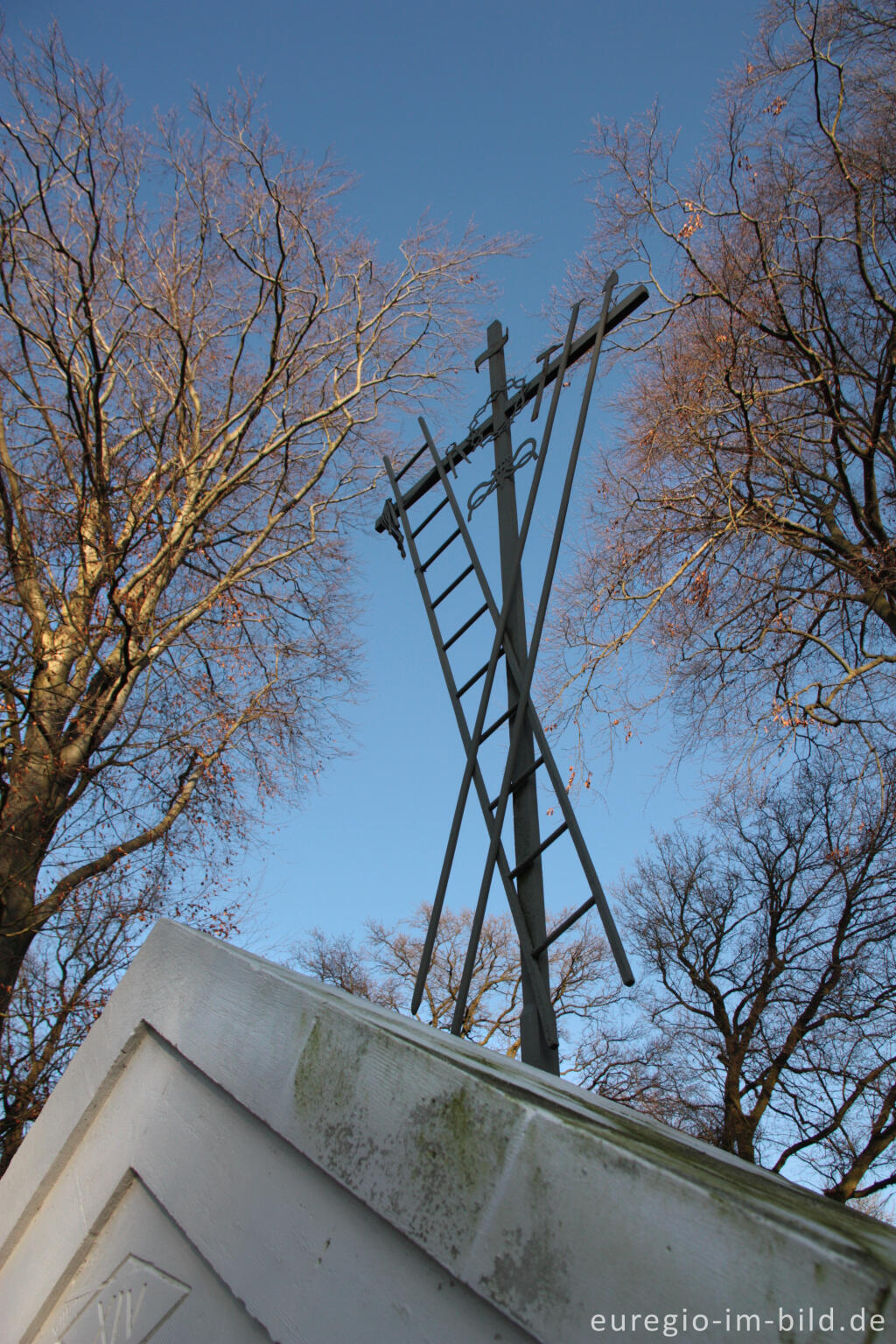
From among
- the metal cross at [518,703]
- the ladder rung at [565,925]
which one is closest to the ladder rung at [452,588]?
the metal cross at [518,703]

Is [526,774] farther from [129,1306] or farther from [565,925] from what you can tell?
[129,1306]

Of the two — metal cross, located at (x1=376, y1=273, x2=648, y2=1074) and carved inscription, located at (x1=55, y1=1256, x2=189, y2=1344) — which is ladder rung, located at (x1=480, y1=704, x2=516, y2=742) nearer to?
metal cross, located at (x1=376, y1=273, x2=648, y2=1074)

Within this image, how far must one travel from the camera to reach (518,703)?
118 inches

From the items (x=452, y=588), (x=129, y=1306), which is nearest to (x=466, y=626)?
(x=452, y=588)

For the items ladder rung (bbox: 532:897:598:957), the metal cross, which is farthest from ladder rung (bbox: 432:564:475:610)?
ladder rung (bbox: 532:897:598:957)

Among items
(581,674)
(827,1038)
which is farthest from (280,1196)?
(827,1038)

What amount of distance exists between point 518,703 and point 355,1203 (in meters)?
1.92

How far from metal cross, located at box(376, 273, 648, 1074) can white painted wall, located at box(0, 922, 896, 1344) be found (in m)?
0.92

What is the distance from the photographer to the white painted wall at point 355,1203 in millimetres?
911

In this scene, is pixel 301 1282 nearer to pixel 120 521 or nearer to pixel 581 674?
pixel 581 674

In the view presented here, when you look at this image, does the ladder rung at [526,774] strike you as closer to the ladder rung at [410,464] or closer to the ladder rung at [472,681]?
the ladder rung at [472,681]

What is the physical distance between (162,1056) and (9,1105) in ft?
27.2

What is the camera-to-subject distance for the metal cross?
2670 millimetres

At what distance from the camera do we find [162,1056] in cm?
175
